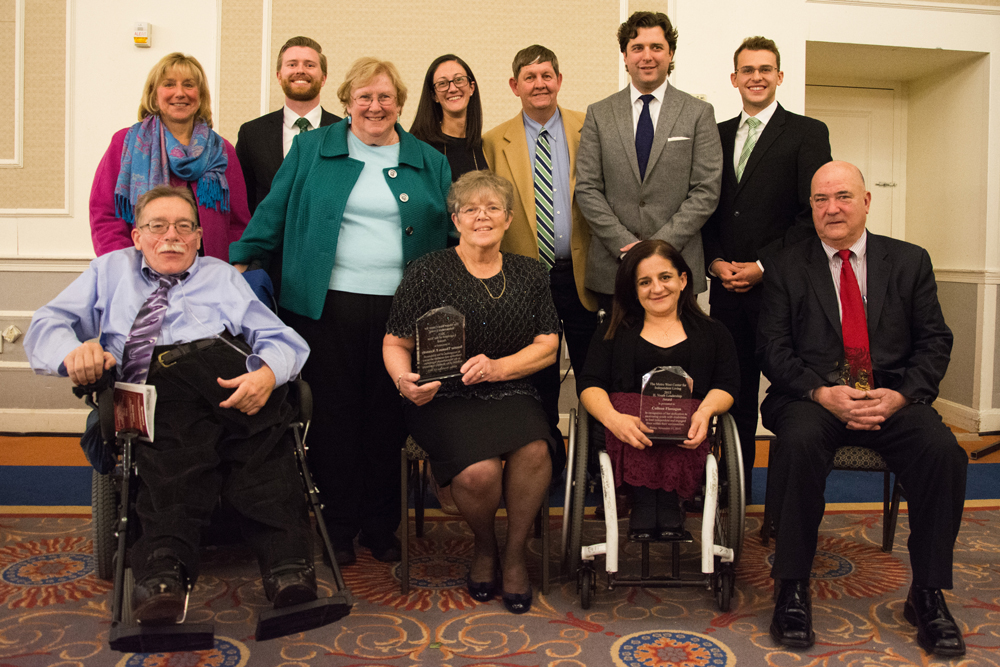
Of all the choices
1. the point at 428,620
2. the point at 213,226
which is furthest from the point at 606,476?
the point at 213,226

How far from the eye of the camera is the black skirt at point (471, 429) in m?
2.14

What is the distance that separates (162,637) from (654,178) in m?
2.09

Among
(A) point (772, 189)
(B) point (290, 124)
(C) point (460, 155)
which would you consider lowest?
(A) point (772, 189)

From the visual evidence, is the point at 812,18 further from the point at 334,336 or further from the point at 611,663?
the point at 611,663

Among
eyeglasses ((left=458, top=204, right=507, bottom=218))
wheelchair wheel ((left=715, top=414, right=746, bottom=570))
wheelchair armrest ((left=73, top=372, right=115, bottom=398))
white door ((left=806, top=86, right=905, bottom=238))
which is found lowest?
wheelchair wheel ((left=715, top=414, right=746, bottom=570))

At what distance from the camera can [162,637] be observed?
1.57 meters

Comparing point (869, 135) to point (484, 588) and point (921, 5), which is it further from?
point (484, 588)

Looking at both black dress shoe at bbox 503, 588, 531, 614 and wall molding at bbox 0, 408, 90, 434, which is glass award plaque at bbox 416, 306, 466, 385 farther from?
wall molding at bbox 0, 408, 90, 434

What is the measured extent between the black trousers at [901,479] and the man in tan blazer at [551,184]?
3.08 feet

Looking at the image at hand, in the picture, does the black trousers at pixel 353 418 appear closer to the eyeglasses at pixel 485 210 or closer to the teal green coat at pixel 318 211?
the teal green coat at pixel 318 211

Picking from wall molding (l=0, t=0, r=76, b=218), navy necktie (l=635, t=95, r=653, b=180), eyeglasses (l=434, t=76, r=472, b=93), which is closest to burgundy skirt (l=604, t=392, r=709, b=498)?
navy necktie (l=635, t=95, r=653, b=180)

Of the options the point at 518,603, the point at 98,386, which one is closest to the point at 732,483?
the point at 518,603

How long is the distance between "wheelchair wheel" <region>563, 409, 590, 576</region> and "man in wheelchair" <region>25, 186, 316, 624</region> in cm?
74

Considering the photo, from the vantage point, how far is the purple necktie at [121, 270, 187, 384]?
2041 mm
